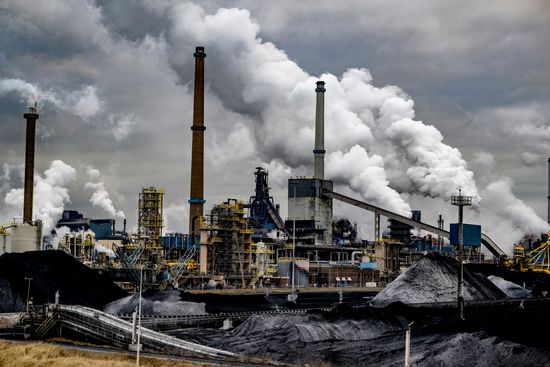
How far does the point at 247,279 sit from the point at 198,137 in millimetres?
29233

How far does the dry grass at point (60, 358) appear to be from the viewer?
4769cm

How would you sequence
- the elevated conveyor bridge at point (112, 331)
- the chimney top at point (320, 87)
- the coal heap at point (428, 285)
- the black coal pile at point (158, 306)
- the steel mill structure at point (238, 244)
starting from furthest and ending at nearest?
the chimney top at point (320, 87) → the steel mill structure at point (238, 244) → the coal heap at point (428, 285) → the black coal pile at point (158, 306) → the elevated conveyor bridge at point (112, 331)

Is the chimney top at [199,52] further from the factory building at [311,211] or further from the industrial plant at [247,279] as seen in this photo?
the factory building at [311,211]

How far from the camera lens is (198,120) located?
486ft

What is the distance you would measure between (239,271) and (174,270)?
1300 centimetres

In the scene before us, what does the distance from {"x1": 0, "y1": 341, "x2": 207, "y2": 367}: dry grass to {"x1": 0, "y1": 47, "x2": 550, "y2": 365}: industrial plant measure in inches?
71.2

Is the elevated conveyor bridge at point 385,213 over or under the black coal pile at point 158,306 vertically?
over

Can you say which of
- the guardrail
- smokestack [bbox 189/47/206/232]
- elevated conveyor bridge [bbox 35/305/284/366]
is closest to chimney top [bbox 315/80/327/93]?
smokestack [bbox 189/47/206/232]

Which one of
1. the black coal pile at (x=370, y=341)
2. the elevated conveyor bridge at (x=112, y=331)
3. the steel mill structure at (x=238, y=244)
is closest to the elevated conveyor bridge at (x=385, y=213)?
the steel mill structure at (x=238, y=244)

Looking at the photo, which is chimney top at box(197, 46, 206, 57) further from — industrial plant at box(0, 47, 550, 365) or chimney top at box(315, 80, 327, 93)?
chimney top at box(315, 80, 327, 93)

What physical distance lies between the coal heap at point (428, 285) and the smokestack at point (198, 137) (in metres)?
59.7

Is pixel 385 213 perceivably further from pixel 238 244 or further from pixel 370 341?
pixel 370 341

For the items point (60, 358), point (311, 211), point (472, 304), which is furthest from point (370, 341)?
point (311, 211)

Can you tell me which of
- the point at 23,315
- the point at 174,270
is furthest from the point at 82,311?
the point at 174,270
